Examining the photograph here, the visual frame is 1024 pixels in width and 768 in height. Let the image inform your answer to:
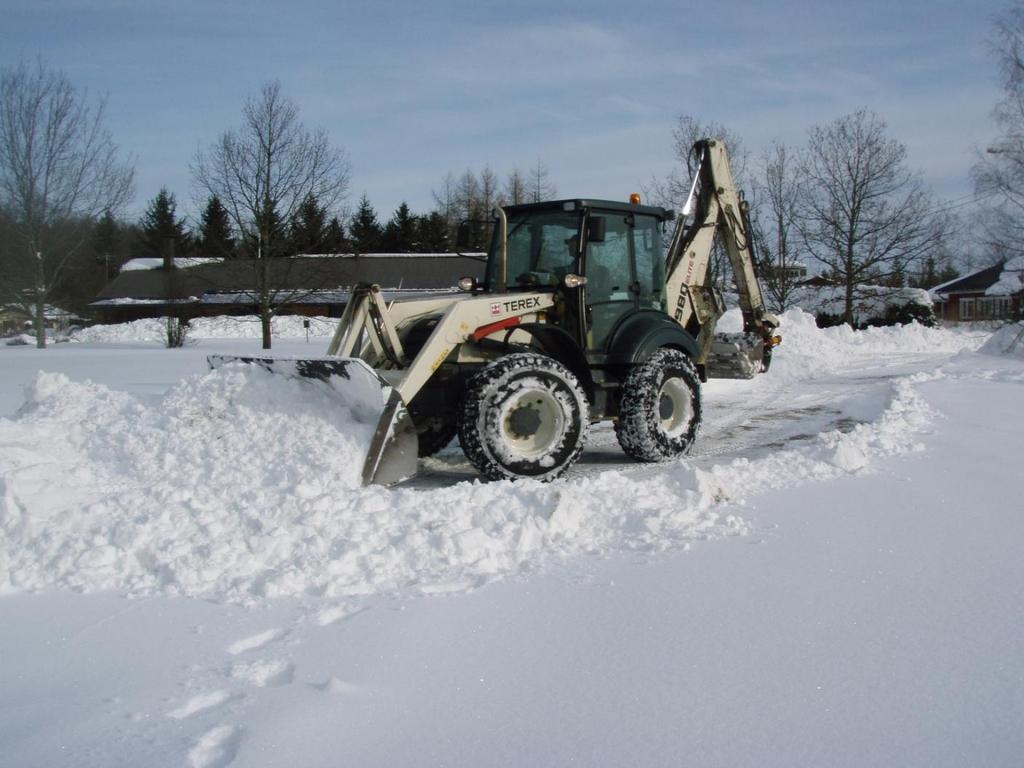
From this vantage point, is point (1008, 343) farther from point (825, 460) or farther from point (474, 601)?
point (474, 601)

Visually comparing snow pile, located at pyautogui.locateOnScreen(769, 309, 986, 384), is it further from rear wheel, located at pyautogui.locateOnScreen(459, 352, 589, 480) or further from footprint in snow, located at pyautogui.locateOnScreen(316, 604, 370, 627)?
footprint in snow, located at pyautogui.locateOnScreen(316, 604, 370, 627)

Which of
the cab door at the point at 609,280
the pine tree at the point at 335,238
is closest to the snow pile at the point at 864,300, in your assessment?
the pine tree at the point at 335,238

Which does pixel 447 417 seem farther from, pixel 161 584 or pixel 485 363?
pixel 161 584

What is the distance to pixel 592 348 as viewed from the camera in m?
8.20

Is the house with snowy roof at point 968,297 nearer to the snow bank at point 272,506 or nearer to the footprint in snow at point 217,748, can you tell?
the snow bank at point 272,506

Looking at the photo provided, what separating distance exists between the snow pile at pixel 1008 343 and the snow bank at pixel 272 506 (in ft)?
38.4

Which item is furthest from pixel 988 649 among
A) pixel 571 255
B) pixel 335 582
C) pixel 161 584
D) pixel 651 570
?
pixel 571 255

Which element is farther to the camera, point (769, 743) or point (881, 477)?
point (881, 477)

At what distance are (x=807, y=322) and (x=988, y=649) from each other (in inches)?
752

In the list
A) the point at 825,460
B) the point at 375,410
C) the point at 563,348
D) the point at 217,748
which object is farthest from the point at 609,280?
the point at 217,748

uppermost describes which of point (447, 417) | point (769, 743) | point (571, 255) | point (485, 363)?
point (571, 255)

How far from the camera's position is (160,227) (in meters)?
66.4

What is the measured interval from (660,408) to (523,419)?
6.19ft

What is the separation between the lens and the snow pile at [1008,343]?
56.0 ft
